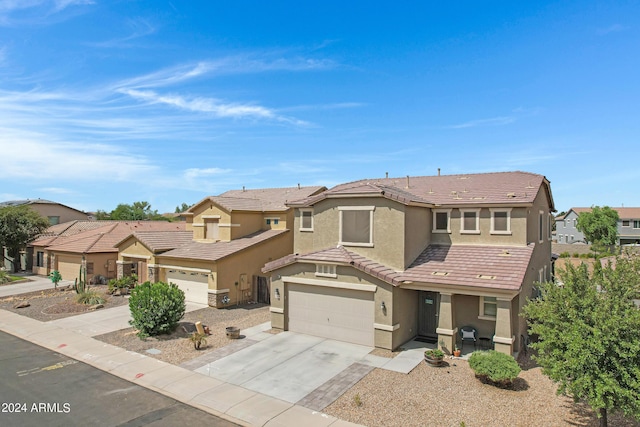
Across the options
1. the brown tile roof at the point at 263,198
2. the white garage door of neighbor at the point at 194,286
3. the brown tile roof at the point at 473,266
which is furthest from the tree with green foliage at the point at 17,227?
the brown tile roof at the point at 473,266

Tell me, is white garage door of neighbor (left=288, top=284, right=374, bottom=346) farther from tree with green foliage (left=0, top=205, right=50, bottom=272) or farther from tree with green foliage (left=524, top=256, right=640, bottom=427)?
tree with green foliage (left=0, top=205, right=50, bottom=272)

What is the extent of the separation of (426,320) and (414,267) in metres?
2.78

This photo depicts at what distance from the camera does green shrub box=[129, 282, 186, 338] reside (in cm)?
1828

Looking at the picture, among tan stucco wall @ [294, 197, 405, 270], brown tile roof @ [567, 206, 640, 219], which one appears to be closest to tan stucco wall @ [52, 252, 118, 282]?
tan stucco wall @ [294, 197, 405, 270]

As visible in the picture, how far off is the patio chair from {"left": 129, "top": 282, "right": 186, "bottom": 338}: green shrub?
13.2m

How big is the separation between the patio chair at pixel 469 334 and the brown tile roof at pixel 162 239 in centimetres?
2082

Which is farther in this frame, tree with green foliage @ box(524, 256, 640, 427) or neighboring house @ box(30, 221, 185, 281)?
neighboring house @ box(30, 221, 185, 281)

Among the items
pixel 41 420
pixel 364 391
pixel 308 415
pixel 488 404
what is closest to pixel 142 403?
pixel 41 420

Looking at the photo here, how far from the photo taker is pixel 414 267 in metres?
18.1

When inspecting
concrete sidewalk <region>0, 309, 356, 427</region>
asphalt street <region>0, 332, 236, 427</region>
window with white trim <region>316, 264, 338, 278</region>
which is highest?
window with white trim <region>316, 264, 338, 278</region>

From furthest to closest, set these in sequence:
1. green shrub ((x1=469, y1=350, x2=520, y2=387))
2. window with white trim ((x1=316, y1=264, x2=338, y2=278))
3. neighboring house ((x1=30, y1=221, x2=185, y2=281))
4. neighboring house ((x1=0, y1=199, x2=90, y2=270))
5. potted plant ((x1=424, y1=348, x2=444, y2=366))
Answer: neighboring house ((x1=0, y1=199, x2=90, y2=270)) < neighboring house ((x1=30, y1=221, x2=185, y2=281)) < window with white trim ((x1=316, y1=264, x2=338, y2=278)) < potted plant ((x1=424, y1=348, x2=444, y2=366)) < green shrub ((x1=469, y1=350, x2=520, y2=387))

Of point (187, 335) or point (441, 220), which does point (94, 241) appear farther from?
point (441, 220)

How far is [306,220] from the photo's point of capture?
2280 cm

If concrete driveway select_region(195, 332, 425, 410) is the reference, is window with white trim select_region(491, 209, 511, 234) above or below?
above
